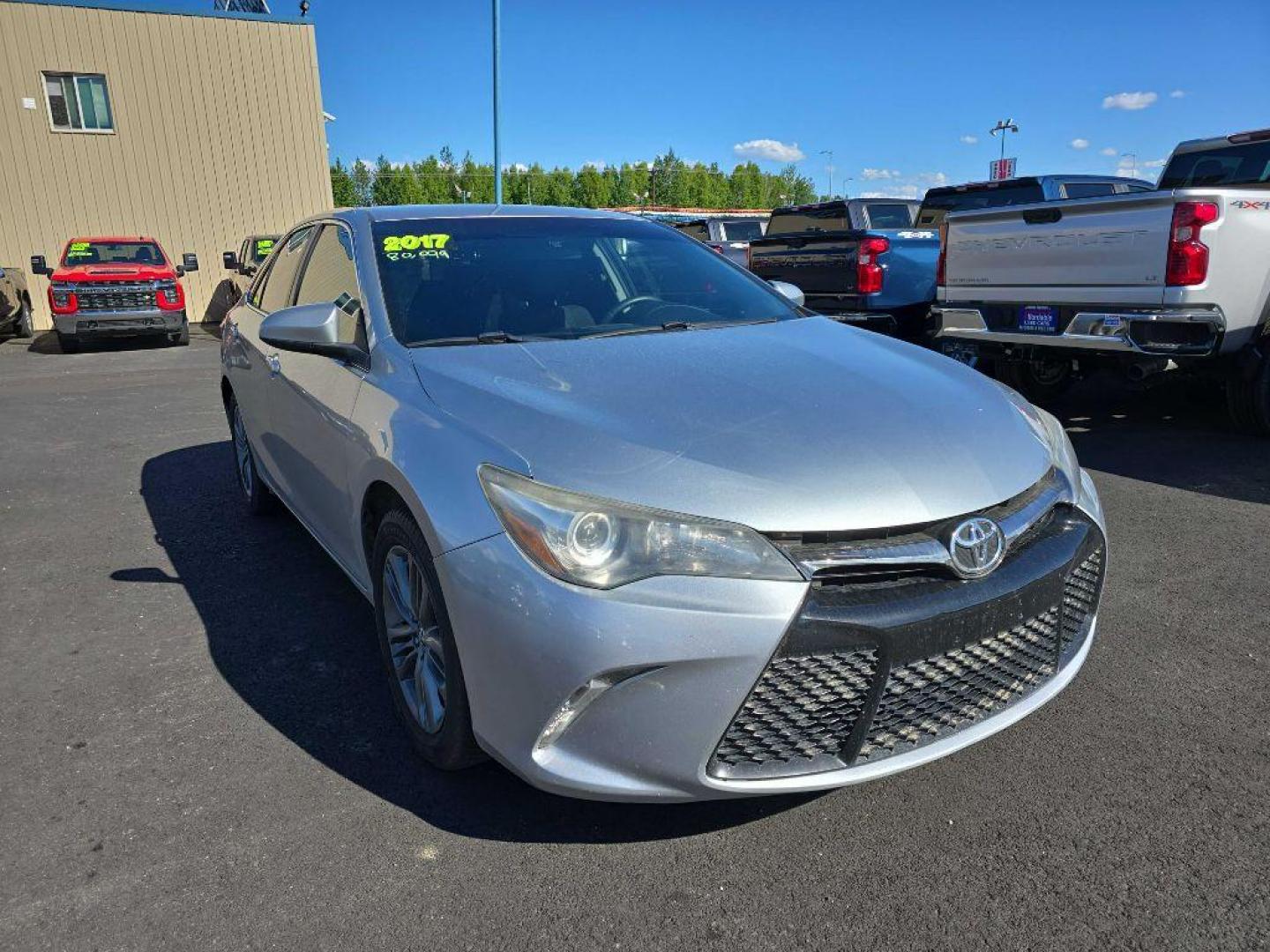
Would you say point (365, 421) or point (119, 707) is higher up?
point (365, 421)

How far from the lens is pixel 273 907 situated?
6.88ft

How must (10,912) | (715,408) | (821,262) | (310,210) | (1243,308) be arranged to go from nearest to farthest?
(10,912) → (715,408) → (1243,308) → (821,262) → (310,210)

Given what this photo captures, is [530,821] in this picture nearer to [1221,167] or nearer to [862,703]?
[862,703]

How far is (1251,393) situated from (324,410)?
5827 millimetres

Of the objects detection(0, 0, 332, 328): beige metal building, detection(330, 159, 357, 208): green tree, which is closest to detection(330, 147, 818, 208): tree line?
detection(330, 159, 357, 208): green tree

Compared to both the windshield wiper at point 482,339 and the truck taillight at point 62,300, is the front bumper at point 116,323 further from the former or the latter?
the windshield wiper at point 482,339

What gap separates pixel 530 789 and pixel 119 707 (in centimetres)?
151

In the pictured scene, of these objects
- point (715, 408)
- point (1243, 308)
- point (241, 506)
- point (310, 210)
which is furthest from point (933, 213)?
point (310, 210)

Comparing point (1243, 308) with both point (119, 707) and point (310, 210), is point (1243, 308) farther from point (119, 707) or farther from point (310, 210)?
point (310, 210)

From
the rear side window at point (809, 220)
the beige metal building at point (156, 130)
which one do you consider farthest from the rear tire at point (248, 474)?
the beige metal building at point (156, 130)

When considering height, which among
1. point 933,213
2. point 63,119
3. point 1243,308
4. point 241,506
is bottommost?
point 241,506

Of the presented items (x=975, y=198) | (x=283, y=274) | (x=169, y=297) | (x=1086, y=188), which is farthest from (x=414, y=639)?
(x=169, y=297)

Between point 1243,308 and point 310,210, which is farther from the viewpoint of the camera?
point 310,210

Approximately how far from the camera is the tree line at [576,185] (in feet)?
343
